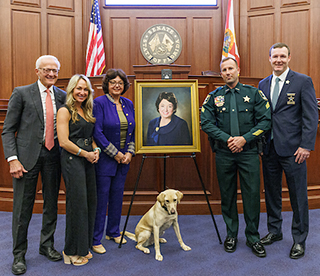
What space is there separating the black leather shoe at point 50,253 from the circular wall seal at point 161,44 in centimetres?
436

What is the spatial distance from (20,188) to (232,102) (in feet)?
6.78

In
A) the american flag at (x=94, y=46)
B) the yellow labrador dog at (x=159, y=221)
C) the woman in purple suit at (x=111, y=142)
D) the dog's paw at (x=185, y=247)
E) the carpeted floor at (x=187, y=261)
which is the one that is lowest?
the carpeted floor at (x=187, y=261)

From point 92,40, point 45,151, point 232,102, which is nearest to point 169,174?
point 232,102

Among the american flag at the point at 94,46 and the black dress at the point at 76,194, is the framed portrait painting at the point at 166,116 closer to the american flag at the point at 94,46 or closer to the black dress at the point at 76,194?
the black dress at the point at 76,194

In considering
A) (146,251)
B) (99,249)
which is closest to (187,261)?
(146,251)

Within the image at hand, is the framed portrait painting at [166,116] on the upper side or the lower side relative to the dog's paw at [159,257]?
upper

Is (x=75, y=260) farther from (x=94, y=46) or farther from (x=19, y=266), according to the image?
(x=94, y=46)

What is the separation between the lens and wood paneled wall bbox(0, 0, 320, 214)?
3586mm

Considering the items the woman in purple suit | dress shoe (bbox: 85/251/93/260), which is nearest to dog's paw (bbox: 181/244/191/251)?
the woman in purple suit

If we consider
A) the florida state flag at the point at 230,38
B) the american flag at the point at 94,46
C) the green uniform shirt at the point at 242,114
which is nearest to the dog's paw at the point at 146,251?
the green uniform shirt at the point at 242,114

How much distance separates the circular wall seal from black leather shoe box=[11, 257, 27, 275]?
4536 mm

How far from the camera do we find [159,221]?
2352 mm

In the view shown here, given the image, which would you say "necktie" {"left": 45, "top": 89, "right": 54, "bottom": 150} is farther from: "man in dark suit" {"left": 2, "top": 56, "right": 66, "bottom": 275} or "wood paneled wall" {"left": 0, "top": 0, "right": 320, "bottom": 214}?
"wood paneled wall" {"left": 0, "top": 0, "right": 320, "bottom": 214}

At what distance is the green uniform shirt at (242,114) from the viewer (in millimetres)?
2346
